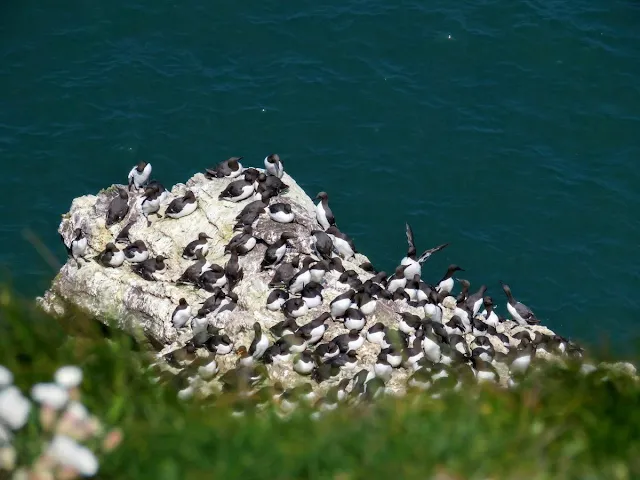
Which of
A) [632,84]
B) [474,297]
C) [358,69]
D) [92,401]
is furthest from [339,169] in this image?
[92,401]

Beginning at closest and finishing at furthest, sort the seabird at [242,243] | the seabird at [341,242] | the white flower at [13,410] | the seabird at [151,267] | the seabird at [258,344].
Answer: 1. the white flower at [13,410]
2. the seabird at [258,344]
3. the seabird at [242,243]
4. the seabird at [151,267]
5. the seabird at [341,242]

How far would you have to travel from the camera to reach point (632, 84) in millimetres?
34219

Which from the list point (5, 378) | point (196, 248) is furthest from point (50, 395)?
point (196, 248)

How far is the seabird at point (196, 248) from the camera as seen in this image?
69.7ft

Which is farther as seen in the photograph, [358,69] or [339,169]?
[358,69]

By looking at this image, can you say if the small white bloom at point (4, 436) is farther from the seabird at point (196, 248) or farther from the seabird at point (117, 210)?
the seabird at point (117, 210)

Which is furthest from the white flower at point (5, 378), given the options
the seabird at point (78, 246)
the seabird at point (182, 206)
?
the seabird at point (182, 206)

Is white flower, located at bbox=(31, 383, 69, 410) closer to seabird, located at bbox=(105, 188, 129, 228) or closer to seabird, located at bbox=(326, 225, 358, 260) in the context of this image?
seabird, located at bbox=(105, 188, 129, 228)

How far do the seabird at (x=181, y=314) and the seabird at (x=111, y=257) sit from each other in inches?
92.5

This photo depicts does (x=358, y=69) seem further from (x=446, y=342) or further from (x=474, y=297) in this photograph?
(x=446, y=342)

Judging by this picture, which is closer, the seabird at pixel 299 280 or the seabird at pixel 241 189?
the seabird at pixel 299 280

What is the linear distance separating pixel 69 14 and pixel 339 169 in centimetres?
1345

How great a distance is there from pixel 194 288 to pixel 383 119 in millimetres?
14179

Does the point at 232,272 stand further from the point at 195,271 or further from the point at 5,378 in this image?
the point at 5,378
